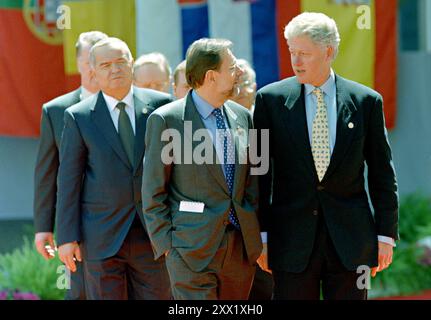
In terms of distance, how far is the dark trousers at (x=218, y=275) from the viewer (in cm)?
494

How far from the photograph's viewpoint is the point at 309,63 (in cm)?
506

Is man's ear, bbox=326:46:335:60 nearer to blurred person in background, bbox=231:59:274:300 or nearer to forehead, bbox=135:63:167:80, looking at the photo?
blurred person in background, bbox=231:59:274:300

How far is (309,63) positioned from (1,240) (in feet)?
15.0

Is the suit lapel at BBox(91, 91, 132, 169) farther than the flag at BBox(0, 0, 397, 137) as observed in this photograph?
No

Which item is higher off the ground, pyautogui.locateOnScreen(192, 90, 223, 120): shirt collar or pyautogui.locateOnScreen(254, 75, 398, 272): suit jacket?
pyautogui.locateOnScreen(192, 90, 223, 120): shirt collar

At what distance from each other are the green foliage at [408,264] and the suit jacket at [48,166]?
3.14 m

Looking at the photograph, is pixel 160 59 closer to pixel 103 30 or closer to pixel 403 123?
pixel 103 30

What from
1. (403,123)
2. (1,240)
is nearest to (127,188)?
(1,240)

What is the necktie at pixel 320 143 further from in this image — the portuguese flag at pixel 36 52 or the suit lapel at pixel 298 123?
the portuguese flag at pixel 36 52

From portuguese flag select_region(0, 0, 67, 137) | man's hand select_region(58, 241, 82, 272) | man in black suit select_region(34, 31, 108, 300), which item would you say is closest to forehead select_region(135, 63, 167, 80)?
man in black suit select_region(34, 31, 108, 300)

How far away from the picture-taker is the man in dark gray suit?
16.2ft

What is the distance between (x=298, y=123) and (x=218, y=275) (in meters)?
0.83

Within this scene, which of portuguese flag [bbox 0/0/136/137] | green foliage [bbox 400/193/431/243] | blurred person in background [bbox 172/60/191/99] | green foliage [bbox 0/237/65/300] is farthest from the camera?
green foliage [bbox 400/193/431/243]

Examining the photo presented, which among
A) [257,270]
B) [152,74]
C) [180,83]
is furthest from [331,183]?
[152,74]
